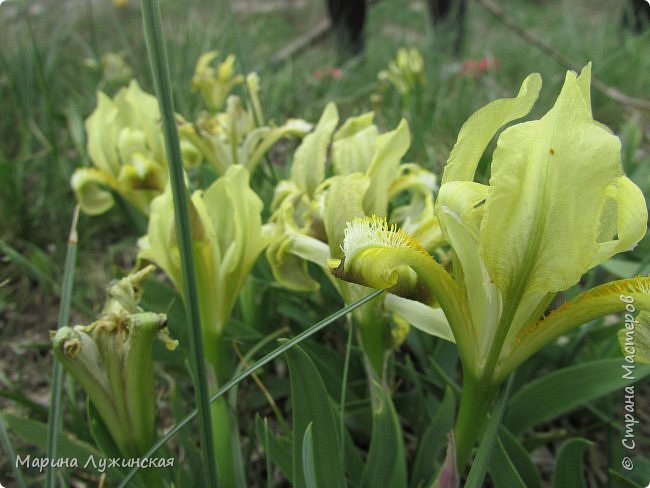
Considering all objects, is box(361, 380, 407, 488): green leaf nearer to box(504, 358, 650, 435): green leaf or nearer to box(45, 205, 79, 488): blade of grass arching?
box(504, 358, 650, 435): green leaf

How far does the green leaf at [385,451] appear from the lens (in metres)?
0.76

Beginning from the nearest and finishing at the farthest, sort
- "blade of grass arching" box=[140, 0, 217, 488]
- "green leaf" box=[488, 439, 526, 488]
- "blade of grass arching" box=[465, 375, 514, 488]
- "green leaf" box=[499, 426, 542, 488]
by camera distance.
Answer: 1. "blade of grass arching" box=[140, 0, 217, 488]
2. "blade of grass arching" box=[465, 375, 514, 488]
3. "green leaf" box=[488, 439, 526, 488]
4. "green leaf" box=[499, 426, 542, 488]

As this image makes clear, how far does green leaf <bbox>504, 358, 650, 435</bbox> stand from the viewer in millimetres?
849

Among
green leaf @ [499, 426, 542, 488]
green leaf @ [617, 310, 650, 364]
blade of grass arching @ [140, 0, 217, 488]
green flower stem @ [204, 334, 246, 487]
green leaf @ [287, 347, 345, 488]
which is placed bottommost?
green leaf @ [499, 426, 542, 488]

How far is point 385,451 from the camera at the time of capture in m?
0.77

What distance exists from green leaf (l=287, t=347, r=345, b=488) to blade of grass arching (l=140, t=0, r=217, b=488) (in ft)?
0.53

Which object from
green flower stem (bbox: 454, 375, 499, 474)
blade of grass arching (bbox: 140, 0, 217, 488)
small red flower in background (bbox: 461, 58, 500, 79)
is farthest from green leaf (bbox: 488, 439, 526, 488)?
small red flower in background (bbox: 461, 58, 500, 79)

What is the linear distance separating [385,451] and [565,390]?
304 mm

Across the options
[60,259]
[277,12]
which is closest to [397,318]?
[60,259]

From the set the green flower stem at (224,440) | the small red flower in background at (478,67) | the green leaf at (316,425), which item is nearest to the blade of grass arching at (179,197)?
the green leaf at (316,425)

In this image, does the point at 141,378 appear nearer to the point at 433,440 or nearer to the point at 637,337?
the point at 433,440

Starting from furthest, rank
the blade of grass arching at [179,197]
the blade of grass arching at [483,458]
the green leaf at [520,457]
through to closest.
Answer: the green leaf at [520,457] → the blade of grass arching at [483,458] → the blade of grass arching at [179,197]

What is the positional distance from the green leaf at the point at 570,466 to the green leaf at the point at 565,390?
0.36 ft

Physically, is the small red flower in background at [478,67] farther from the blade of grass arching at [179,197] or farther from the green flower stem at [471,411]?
the blade of grass arching at [179,197]
